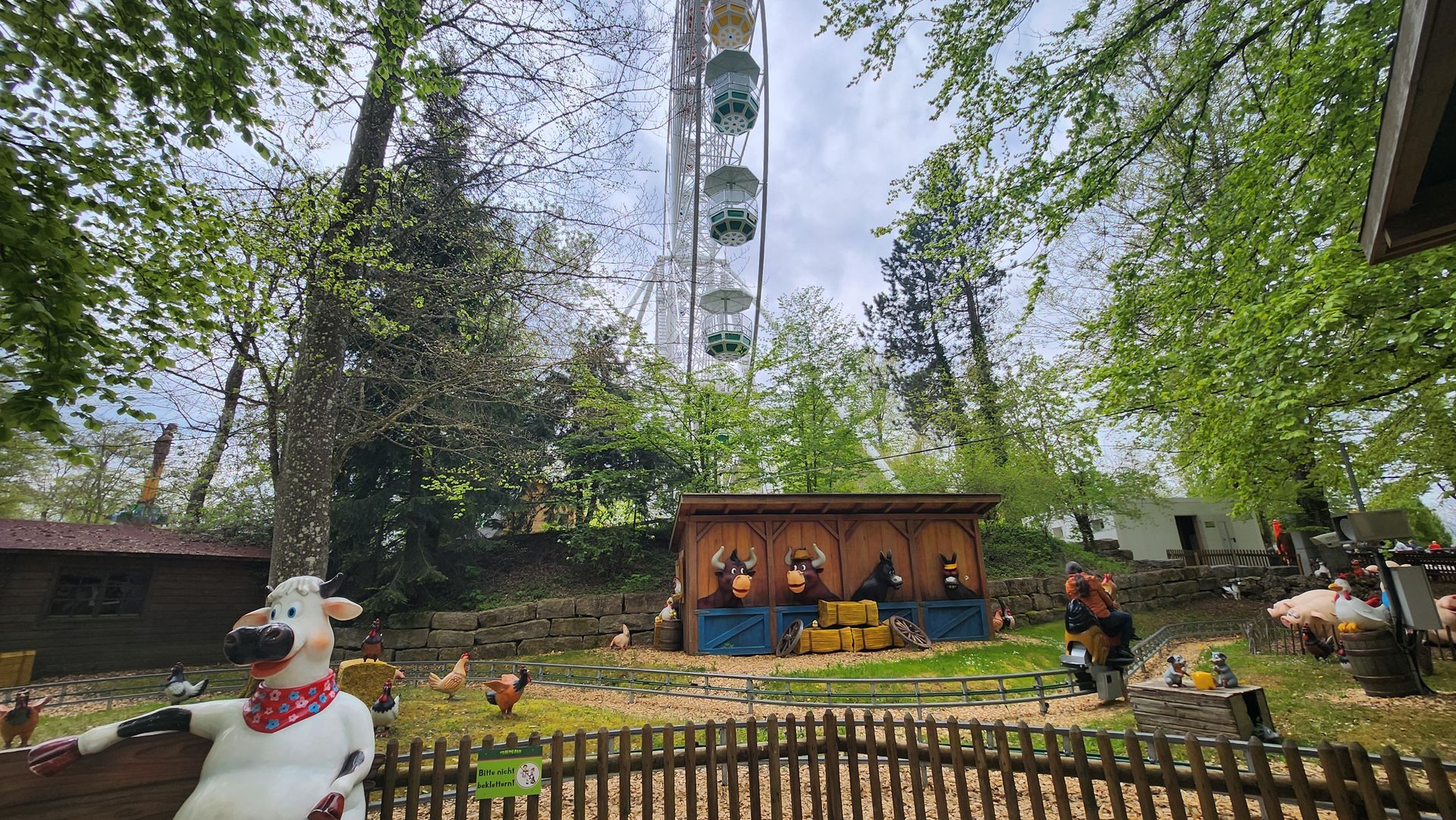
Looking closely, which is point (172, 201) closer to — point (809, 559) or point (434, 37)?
point (434, 37)

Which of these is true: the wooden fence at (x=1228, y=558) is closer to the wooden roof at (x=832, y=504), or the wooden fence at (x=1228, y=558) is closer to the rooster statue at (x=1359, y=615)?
the wooden roof at (x=832, y=504)

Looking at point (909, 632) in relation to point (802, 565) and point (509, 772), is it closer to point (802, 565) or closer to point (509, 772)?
point (802, 565)

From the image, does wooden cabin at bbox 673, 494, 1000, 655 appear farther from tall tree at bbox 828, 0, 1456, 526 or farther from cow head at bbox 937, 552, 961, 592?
tall tree at bbox 828, 0, 1456, 526

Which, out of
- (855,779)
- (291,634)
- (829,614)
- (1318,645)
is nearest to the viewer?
(291,634)

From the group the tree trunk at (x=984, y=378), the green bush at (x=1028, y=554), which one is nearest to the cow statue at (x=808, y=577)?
the green bush at (x=1028, y=554)

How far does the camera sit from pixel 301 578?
3002 millimetres

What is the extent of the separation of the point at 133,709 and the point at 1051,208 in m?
14.2

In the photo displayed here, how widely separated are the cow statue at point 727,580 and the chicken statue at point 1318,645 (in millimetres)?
8771

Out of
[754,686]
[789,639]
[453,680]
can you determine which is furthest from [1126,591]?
Result: [453,680]

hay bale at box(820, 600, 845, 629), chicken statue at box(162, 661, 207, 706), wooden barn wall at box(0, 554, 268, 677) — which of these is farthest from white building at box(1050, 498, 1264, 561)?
wooden barn wall at box(0, 554, 268, 677)

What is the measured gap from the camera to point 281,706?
8.77 ft

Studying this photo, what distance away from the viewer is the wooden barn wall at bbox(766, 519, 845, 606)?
12500 millimetres

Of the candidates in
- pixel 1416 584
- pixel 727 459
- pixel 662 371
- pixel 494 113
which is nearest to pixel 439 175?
pixel 494 113

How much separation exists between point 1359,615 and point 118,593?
20558 millimetres
